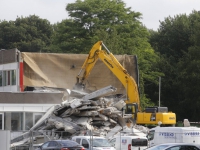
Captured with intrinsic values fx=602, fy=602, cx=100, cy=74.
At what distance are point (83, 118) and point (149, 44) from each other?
1412 inches

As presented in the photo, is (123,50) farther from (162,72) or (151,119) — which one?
(151,119)

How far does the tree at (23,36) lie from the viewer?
103 metres

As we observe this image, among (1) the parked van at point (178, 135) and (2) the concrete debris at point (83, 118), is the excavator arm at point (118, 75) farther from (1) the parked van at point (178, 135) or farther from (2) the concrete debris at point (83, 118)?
(1) the parked van at point (178, 135)

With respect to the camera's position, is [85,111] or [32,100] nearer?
[85,111]

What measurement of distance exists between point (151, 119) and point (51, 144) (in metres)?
15.2

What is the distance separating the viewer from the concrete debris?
142 ft

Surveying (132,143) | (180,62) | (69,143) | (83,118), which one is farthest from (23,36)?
(69,143)

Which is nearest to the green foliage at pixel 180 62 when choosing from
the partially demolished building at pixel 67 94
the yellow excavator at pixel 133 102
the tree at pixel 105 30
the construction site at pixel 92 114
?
the tree at pixel 105 30

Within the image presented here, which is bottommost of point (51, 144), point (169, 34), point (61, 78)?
point (51, 144)

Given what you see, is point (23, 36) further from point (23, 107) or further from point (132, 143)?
point (132, 143)

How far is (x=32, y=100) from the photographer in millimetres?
47844

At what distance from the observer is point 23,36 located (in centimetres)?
10400

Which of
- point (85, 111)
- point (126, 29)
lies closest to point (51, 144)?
point (85, 111)

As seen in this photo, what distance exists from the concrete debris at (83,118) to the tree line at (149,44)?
24695 mm
